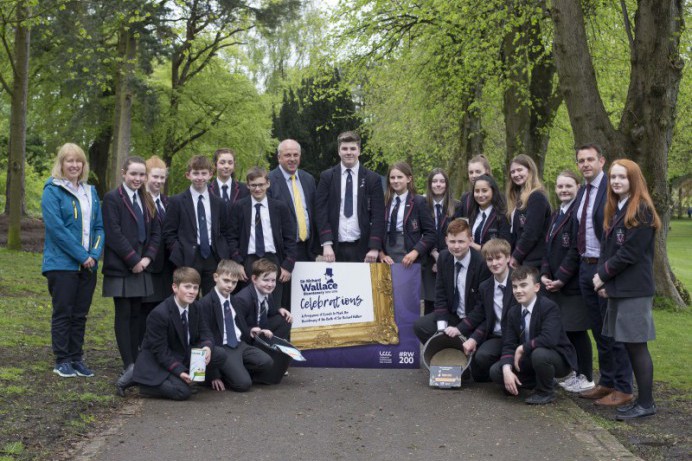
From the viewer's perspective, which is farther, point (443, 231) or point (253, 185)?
point (443, 231)

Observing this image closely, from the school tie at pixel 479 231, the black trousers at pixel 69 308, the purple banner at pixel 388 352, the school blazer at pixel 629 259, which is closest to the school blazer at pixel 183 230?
the black trousers at pixel 69 308

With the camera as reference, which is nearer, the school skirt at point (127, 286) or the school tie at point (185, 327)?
the school tie at point (185, 327)

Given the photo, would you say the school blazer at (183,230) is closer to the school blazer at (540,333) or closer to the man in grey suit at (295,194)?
the man in grey suit at (295,194)

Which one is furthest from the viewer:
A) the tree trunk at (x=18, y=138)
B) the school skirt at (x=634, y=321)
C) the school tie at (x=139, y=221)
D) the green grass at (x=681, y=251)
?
the green grass at (x=681, y=251)

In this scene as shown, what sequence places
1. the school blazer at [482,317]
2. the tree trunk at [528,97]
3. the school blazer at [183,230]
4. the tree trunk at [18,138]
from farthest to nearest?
1. the tree trunk at [18,138]
2. the tree trunk at [528,97]
3. the school blazer at [183,230]
4. the school blazer at [482,317]

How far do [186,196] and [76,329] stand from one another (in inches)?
66.6

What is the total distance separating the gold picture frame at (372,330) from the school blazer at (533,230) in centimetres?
153

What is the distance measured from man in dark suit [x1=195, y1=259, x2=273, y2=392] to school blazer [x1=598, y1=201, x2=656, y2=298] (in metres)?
3.25

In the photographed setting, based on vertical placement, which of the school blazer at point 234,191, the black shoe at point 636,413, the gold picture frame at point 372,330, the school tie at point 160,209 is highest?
the school blazer at point 234,191

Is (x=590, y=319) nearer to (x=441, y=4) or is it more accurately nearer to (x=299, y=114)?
(x=441, y=4)

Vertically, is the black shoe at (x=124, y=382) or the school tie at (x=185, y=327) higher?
the school tie at (x=185, y=327)

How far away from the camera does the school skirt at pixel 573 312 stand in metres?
8.09

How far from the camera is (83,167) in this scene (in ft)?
26.4

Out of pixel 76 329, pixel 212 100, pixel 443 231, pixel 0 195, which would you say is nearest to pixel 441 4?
pixel 443 231
